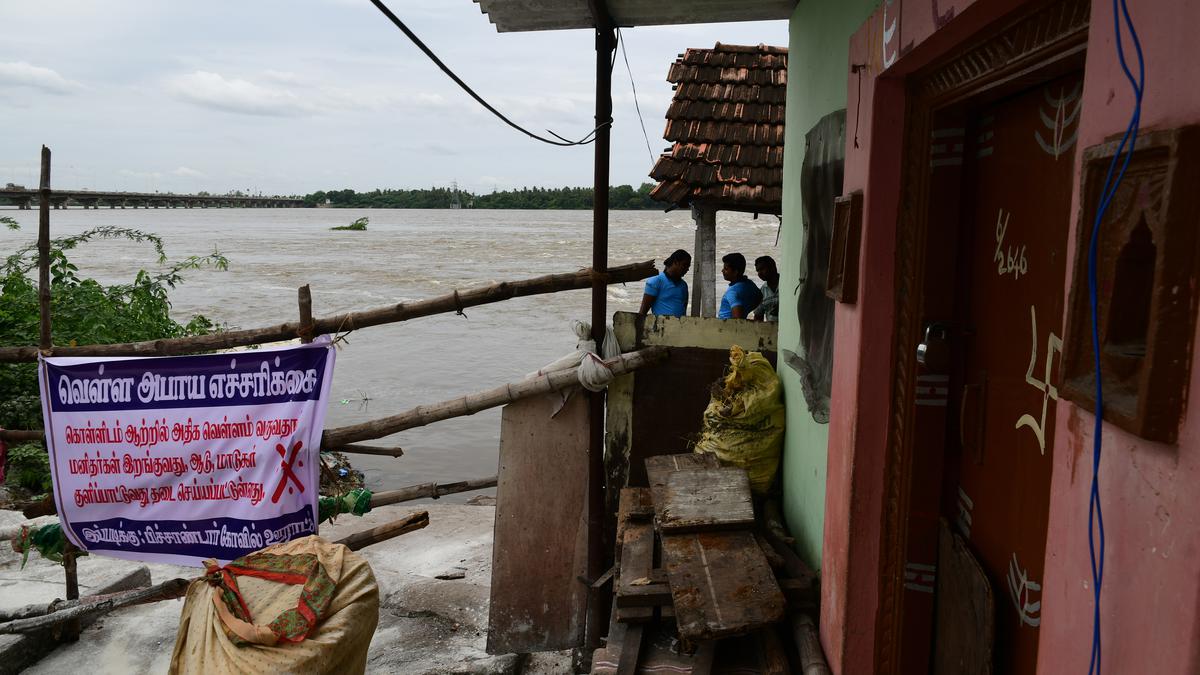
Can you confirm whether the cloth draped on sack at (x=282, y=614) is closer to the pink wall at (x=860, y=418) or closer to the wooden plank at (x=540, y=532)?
the wooden plank at (x=540, y=532)

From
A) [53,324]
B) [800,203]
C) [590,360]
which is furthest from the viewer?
[53,324]

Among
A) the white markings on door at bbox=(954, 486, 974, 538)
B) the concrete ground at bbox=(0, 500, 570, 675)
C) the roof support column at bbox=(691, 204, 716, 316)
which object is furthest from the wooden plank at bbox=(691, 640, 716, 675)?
the roof support column at bbox=(691, 204, 716, 316)

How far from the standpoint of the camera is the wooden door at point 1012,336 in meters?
2.09

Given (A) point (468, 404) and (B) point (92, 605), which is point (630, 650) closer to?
(A) point (468, 404)

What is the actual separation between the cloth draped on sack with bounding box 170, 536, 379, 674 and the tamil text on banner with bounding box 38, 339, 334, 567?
72cm

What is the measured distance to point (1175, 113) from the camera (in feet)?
3.71

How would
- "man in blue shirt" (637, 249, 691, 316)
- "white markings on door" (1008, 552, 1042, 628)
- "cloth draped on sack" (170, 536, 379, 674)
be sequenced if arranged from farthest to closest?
"man in blue shirt" (637, 249, 691, 316)
"cloth draped on sack" (170, 536, 379, 674)
"white markings on door" (1008, 552, 1042, 628)

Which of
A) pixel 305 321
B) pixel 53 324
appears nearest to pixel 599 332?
pixel 305 321

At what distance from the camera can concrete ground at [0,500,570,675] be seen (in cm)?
478

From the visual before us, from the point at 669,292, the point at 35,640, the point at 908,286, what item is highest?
the point at 908,286

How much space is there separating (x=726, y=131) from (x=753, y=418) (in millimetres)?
4542

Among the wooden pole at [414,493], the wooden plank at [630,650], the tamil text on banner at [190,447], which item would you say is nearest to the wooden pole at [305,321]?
the tamil text on banner at [190,447]

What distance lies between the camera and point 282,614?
335 centimetres

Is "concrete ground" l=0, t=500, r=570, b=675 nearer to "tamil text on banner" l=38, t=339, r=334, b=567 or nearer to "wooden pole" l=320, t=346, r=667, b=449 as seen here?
"tamil text on banner" l=38, t=339, r=334, b=567
